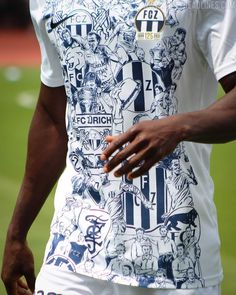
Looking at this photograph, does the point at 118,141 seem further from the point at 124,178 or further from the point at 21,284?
the point at 21,284

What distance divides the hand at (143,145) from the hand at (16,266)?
101 centimetres

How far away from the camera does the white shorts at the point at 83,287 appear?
13.8 ft

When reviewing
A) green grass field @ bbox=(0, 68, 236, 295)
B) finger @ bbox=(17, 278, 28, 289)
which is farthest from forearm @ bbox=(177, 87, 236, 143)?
green grass field @ bbox=(0, 68, 236, 295)

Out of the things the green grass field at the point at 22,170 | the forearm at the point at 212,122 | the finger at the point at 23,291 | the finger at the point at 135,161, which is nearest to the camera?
the finger at the point at 135,161

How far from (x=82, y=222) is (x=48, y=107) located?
23.8 inches

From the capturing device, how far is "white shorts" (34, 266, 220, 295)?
4191 mm

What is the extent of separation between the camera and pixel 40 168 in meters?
4.64

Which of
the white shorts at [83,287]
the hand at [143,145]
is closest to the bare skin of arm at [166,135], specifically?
the hand at [143,145]

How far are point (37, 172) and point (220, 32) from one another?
40.3 inches

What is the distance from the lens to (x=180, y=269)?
4191 millimetres

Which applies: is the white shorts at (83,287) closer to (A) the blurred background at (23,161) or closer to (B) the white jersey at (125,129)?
(B) the white jersey at (125,129)

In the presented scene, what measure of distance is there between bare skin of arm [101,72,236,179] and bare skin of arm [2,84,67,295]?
2.81 feet

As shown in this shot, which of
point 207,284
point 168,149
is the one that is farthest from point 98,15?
point 207,284

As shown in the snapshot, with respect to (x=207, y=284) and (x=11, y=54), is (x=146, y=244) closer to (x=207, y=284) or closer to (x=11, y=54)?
(x=207, y=284)
